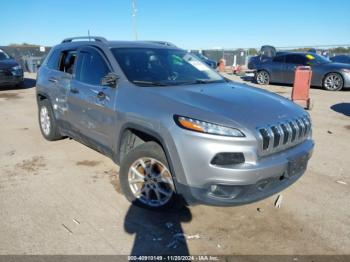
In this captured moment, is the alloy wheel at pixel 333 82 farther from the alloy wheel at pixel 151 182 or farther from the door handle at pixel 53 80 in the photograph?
the alloy wheel at pixel 151 182

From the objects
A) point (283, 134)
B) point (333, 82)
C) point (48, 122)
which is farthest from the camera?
point (333, 82)

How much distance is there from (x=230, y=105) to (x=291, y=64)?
1223cm

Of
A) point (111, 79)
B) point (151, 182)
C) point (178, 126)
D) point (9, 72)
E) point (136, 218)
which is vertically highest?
point (111, 79)

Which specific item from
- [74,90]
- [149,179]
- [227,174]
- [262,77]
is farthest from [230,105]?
[262,77]

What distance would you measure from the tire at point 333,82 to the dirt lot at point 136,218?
8.97 m

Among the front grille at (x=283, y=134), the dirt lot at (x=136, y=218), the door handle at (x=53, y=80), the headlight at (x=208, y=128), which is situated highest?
the door handle at (x=53, y=80)

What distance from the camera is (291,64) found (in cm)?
1414

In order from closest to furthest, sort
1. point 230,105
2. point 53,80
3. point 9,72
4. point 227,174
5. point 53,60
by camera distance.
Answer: point 227,174 < point 230,105 < point 53,80 < point 53,60 < point 9,72

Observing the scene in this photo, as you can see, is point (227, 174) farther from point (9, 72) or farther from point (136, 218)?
point (9, 72)

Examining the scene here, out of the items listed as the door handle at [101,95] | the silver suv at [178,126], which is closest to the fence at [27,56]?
the silver suv at [178,126]

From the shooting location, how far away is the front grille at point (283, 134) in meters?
2.84

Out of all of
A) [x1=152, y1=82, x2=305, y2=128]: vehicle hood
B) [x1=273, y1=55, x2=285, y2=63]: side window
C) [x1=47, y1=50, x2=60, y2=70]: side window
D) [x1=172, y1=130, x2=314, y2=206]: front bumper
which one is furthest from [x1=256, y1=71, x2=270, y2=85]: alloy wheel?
[x1=172, y1=130, x2=314, y2=206]: front bumper

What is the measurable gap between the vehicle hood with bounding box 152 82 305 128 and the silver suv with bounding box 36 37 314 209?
→ 0.01m

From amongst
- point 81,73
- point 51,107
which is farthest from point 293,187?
point 51,107
